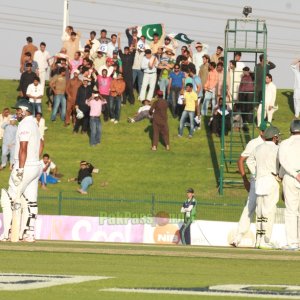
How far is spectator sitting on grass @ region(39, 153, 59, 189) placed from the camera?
37.4 m

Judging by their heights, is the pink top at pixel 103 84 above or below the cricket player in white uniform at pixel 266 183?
above

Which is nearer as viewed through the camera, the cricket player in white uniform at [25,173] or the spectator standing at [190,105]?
the cricket player in white uniform at [25,173]

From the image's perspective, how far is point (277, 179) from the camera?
17938mm

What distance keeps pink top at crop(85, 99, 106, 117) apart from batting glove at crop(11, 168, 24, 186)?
853 inches

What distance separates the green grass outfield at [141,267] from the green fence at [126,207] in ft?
58.5

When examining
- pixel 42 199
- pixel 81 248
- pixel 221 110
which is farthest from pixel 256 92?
pixel 81 248

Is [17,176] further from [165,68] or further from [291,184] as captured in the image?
[165,68]

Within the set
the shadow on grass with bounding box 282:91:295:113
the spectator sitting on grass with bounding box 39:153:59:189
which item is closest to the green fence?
the spectator sitting on grass with bounding box 39:153:59:189

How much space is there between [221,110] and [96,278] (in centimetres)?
3004

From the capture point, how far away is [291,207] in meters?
17.0

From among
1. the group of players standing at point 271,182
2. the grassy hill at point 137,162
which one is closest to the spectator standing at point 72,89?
the grassy hill at point 137,162

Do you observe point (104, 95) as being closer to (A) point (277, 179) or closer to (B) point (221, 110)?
(B) point (221, 110)

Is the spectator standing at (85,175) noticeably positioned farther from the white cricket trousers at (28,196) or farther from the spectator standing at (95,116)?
the white cricket trousers at (28,196)

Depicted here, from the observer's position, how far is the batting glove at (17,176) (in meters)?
17.1
